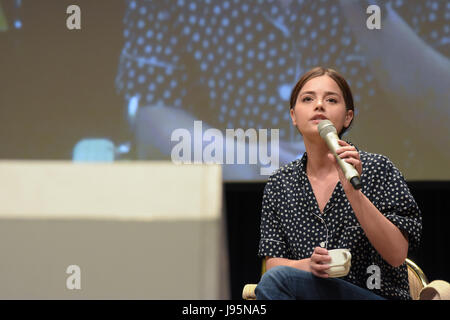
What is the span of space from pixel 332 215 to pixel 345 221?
0.13 feet

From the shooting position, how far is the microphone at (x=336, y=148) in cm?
104

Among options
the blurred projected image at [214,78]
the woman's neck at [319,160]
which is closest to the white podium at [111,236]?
the woman's neck at [319,160]

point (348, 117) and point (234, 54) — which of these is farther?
point (234, 54)

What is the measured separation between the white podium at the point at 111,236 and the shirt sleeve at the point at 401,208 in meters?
0.80

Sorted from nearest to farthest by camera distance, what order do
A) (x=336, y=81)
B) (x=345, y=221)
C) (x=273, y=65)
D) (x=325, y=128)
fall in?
(x=325, y=128)
(x=345, y=221)
(x=336, y=81)
(x=273, y=65)

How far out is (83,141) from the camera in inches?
139

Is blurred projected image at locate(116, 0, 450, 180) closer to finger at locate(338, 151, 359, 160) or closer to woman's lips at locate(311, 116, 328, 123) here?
woman's lips at locate(311, 116, 328, 123)

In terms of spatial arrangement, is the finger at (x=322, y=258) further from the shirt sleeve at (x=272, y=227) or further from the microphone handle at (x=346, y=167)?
the shirt sleeve at (x=272, y=227)

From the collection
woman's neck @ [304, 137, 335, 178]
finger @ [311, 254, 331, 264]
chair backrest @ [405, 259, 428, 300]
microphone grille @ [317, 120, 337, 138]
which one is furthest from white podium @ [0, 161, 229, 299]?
chair backrest @ [405, 259, 428, 300]

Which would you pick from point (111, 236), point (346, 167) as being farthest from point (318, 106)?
point (111, 236)

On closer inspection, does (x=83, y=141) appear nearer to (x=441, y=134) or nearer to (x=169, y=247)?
(x=441, y=134)

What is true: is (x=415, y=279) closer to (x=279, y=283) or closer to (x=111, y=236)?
(x=279, y=283)

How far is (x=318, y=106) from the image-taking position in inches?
58.2

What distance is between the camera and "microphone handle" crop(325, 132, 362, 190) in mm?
1029
